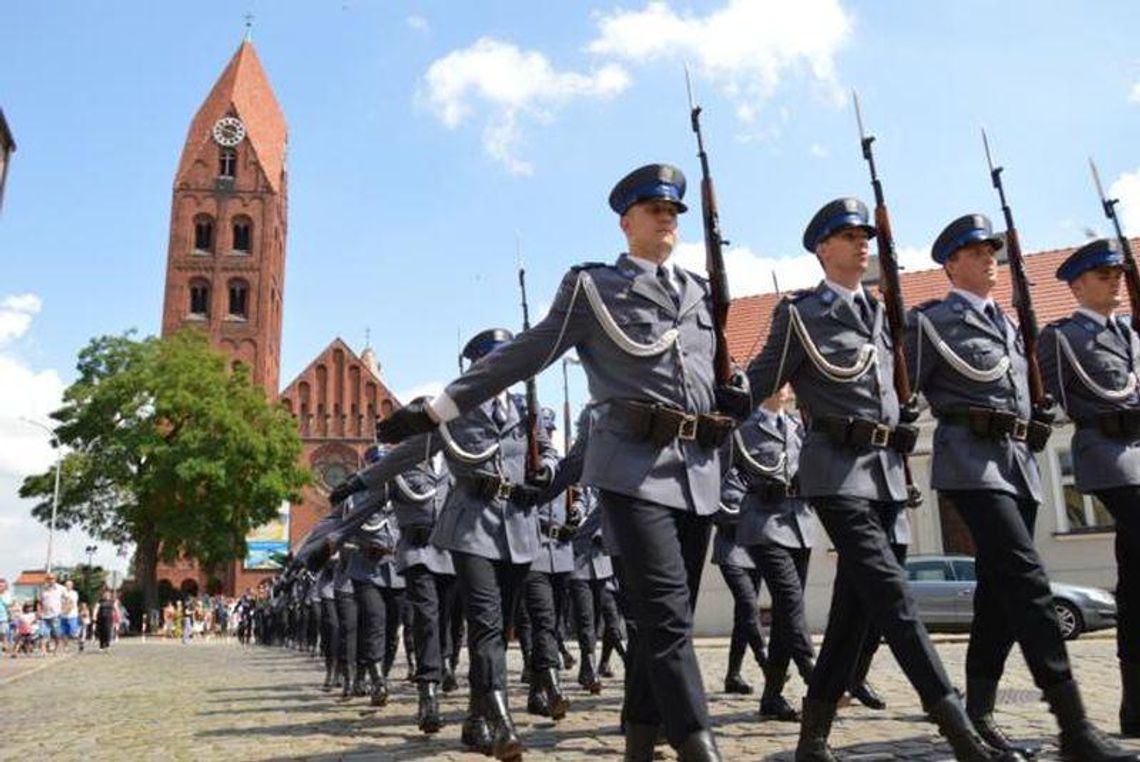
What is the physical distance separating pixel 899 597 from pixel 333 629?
9590mm

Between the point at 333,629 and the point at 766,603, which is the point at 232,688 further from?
the point at 766,603

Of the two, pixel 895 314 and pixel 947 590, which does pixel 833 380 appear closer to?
pixel 895 314

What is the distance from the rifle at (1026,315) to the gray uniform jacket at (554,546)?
388 centimetres

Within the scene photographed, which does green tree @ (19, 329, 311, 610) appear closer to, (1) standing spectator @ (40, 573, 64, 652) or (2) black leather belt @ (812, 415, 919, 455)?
(1) standing spectator @ (40, 573, 64, 652)

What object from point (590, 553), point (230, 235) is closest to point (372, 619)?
point (590, 553)

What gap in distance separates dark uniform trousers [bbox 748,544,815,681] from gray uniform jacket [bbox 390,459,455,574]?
7.54 feet

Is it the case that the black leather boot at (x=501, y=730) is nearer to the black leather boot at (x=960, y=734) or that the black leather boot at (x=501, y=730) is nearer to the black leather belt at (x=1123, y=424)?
the black leather boot at (x=960, y=734)

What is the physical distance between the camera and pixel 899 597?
14.2 feet

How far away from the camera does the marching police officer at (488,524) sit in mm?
5840

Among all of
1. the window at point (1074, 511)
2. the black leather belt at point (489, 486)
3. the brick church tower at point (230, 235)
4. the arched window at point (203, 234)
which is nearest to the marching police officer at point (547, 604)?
the black leather belt at point (489, 486)

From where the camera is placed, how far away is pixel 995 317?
5.34 meters

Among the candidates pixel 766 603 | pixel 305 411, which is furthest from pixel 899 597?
pixel 305 411

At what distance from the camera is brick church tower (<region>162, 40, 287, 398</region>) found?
250 feet

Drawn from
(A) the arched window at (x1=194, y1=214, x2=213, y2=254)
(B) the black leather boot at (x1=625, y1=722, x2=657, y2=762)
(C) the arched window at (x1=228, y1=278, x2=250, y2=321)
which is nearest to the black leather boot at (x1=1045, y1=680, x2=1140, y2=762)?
(B) the black leather boot at (x1=625, y1=722, x2=657, y2=762)
